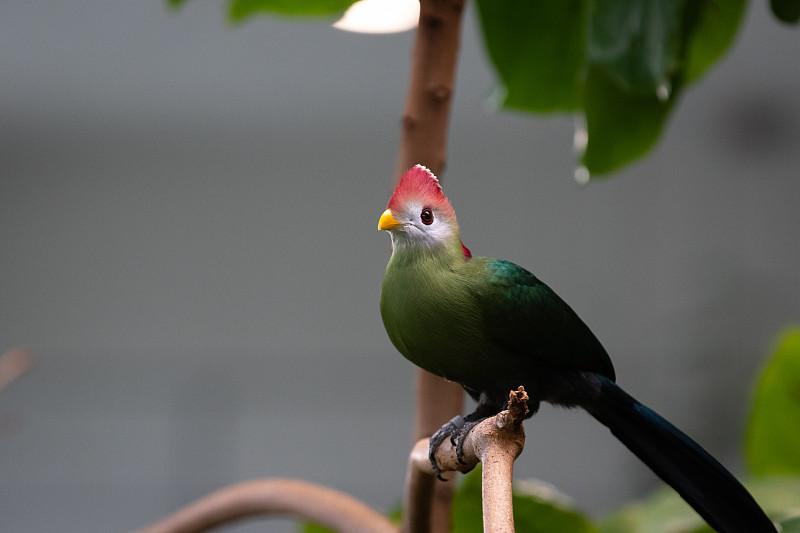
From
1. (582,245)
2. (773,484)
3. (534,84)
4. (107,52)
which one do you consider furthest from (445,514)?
(107,52)

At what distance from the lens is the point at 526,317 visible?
37cm

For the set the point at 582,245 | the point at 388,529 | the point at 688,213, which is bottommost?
the point at 388,529

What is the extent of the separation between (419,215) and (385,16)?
166 millimetres

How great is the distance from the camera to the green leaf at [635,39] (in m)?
0.62

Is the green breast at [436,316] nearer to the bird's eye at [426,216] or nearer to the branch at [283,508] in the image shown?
the bird's eye at [426,216]

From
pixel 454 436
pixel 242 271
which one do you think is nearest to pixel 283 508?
pixel 454 436

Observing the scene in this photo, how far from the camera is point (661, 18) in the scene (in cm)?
66

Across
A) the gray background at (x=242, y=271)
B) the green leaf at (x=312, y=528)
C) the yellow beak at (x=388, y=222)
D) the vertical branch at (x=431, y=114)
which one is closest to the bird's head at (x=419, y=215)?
the yellow beak at (x=388, y=222)

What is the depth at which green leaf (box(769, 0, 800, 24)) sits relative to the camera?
70 centimetres

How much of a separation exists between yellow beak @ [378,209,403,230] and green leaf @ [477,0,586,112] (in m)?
0.39

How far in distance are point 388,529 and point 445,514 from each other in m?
0.05

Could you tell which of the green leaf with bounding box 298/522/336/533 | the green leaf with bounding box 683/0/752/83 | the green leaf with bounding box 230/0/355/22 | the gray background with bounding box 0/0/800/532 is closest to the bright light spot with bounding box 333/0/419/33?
the green leaf with bounding box 230/0/355/22

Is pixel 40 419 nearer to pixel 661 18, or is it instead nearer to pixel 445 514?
pixel 445 514

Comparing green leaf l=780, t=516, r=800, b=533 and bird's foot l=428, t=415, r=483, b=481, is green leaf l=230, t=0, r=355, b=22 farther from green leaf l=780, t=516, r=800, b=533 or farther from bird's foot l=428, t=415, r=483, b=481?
green leaf l=780, t=516, r=800, b=533
